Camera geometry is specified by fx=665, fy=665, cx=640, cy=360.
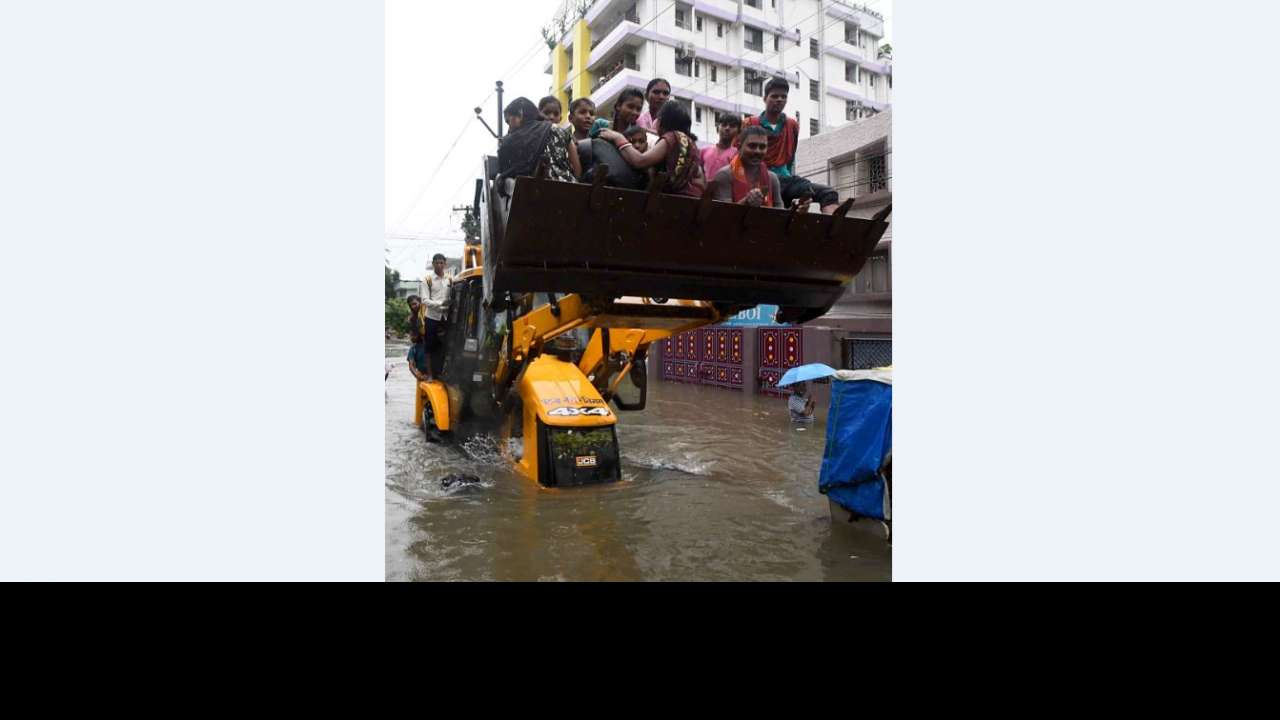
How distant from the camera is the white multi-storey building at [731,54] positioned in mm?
22000

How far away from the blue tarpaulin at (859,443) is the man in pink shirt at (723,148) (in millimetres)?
1691

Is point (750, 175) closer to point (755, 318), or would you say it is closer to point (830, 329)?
point (830, 329)

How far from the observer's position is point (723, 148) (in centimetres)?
421

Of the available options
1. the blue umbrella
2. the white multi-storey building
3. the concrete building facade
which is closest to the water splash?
the blue umbrella

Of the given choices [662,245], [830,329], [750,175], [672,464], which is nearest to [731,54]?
[830,329]

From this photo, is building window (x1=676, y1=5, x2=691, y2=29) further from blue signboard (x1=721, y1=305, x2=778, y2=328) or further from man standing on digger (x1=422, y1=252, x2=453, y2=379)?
man standing on digger (x1=422, y1=252, x2=453, y2=379)

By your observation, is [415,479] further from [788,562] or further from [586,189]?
[586,189]

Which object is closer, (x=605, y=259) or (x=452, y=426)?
(x=605, y=259)

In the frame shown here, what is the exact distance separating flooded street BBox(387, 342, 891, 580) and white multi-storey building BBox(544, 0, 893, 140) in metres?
16.1

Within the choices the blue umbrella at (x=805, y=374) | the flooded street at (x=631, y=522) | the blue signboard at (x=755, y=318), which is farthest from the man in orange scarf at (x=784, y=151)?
the blue signboard at (x=755, y=318)

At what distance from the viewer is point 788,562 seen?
171 inches
